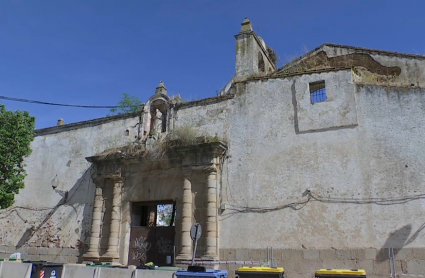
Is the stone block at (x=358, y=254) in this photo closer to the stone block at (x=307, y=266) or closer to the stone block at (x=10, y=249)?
the stone block at (x=307, y=266)

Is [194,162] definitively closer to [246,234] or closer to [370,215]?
[246,234]

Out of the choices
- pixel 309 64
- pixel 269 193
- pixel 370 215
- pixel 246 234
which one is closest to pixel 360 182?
pixel 370 215

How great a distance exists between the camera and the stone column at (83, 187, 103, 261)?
11.7m

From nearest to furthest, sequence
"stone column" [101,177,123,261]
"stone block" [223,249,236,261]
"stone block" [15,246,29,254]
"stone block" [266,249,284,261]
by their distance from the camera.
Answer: "stone block" [266,249,284,261], "stone block" [223,249,236,261], "stone column" [101,177,123,261], "stone block" [15,246,29,254]

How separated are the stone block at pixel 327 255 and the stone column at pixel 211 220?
8.82ft

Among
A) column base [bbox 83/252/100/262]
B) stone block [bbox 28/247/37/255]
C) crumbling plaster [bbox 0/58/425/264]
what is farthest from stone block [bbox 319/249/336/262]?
stone block [bbox 28/247/37/255]

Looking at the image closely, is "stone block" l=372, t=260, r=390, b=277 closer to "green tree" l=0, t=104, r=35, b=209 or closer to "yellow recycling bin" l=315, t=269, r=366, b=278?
"yellow recycling bin" l=315, t=269, r=366, b=278

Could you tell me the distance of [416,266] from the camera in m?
8.35

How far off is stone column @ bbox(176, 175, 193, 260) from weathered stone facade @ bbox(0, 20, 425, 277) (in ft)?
0.10

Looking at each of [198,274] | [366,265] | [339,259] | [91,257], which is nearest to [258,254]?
[339,259]

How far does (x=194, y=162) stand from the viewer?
1120 cm

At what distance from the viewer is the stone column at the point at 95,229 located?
11.7 m

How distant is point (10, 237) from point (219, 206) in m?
8.20

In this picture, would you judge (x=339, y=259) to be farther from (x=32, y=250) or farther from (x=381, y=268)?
(x=32, y=250)
